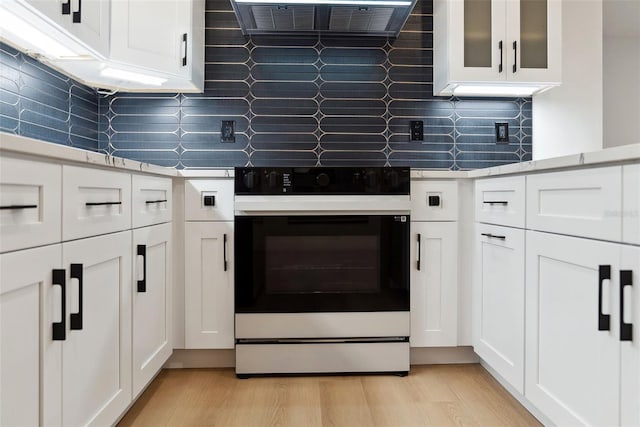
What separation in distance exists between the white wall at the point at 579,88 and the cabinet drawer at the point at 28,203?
2.45 m

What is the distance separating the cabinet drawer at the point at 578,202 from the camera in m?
1.07

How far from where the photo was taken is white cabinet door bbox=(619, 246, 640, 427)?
99 cm

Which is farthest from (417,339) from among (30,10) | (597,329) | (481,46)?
(30,10)

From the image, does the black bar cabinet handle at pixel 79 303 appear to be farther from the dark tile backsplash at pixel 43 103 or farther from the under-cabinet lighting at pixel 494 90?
the under-cabinet lighting at pixel 494 90

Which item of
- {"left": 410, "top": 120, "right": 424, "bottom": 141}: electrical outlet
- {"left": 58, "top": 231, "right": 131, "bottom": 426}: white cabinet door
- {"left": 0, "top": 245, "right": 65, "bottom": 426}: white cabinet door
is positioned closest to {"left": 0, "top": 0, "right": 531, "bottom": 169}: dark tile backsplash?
{"left": 410, "top": 120, "right": 424, "bottom": 141}: electrical outlet

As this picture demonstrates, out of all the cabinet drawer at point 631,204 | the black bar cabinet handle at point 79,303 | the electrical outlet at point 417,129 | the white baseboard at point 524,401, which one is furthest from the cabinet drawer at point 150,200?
the white baseboard at point 524,401

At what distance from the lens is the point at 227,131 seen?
2.42 metres

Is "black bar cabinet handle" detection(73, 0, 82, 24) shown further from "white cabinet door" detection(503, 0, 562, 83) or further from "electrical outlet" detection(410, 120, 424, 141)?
"white cabinet door" detection(503, 0, 562, 83)

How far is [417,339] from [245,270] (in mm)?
877

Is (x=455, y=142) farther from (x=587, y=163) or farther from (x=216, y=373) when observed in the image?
(x=216, y=373)

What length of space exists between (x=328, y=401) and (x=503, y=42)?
190 cm

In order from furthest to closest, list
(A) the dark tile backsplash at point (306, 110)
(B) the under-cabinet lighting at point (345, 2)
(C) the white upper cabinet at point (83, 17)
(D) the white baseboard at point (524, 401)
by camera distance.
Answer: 1. (A) the dark tile backsplash at point (306, 110)
2. (B) the under-cabinet lighting at point (345, 2)
3. (D) the white baseboard at point (524, 401)
4. (C) the white upper cabinet at point (83, 17)

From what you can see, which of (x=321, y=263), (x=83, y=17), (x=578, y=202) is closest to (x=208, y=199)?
(x=321, y=263)

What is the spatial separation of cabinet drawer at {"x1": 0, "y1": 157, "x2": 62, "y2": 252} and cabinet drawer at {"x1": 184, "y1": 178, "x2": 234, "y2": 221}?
0.99m
